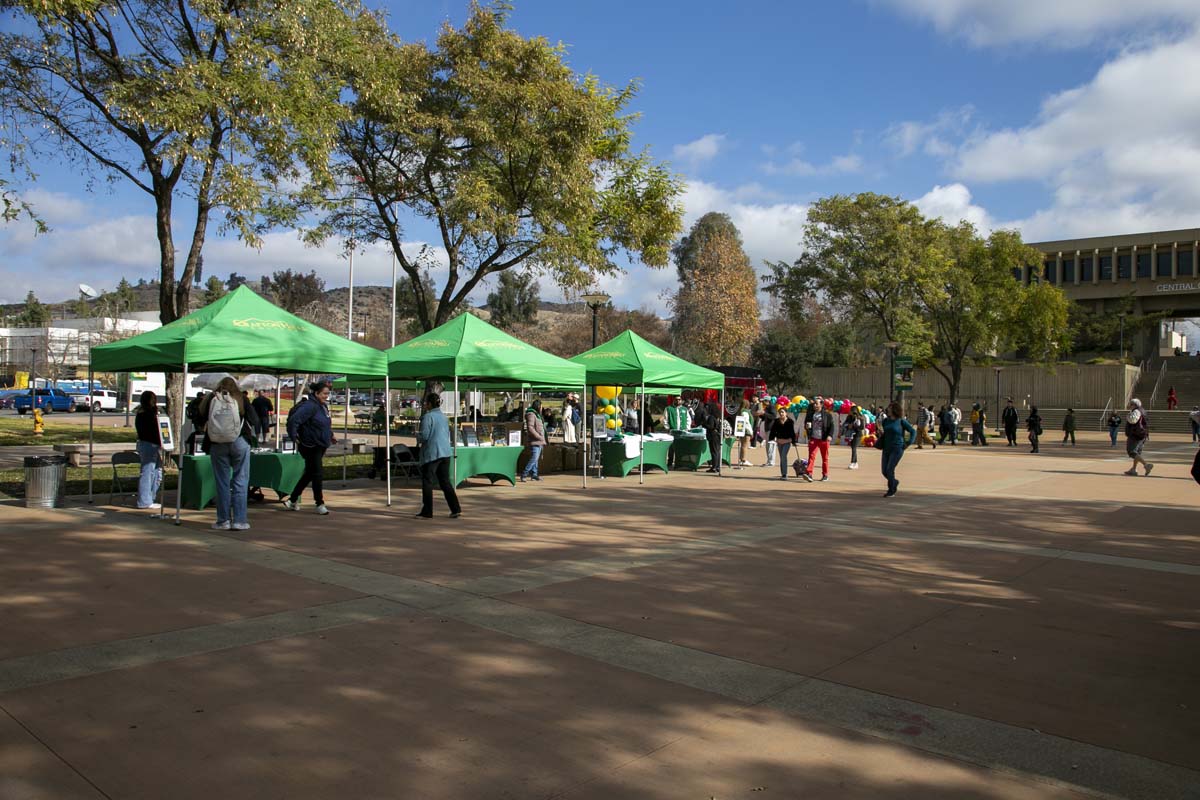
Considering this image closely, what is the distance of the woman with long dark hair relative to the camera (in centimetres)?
1149

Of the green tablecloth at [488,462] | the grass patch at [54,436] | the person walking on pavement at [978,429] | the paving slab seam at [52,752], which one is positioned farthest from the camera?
the person walking on pavement at [978,429]

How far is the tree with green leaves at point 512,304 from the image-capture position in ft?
244

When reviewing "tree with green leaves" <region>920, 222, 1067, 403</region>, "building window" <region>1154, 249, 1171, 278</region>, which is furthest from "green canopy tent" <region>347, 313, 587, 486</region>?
"building window" <region>1154, 249, 1171, 278</region>

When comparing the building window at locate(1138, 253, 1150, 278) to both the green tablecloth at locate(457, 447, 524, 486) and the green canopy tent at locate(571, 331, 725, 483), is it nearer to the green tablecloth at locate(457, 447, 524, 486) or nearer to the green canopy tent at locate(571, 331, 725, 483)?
the green canopy tent at locate(571, 331, 725, 483)

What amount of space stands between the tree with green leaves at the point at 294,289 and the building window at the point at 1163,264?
68502 millimetres

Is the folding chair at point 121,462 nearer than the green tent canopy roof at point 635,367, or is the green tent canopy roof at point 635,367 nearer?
the folding chair at point 121,462

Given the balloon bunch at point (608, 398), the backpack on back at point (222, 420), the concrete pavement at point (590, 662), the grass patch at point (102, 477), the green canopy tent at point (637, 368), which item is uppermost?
the green canopy tent at point (637, 368)

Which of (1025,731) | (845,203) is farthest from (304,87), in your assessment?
(845,203)

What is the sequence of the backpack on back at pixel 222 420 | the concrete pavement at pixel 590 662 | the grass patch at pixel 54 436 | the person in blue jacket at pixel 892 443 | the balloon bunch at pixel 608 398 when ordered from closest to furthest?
the concrete pavement at pixel 590 662 < the backpack on back at pixel 222 420 < the person in blue jacket at pixel 892 443 < the balloon bunch at pixel 608 398 < the grass patch at pixel 54 436

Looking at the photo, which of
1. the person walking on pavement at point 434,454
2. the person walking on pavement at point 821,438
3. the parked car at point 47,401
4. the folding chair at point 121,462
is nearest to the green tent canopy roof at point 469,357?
the person walking on pavement at point 434,454

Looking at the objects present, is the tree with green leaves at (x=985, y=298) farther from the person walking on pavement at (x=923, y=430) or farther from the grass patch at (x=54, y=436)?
the grass patch at (x=54, y=436)

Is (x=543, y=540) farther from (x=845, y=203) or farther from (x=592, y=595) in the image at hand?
(x=845, y=203)

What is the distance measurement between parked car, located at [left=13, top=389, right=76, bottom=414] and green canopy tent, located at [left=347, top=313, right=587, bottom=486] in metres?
39.3

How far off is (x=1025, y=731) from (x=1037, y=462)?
21.8 meters
